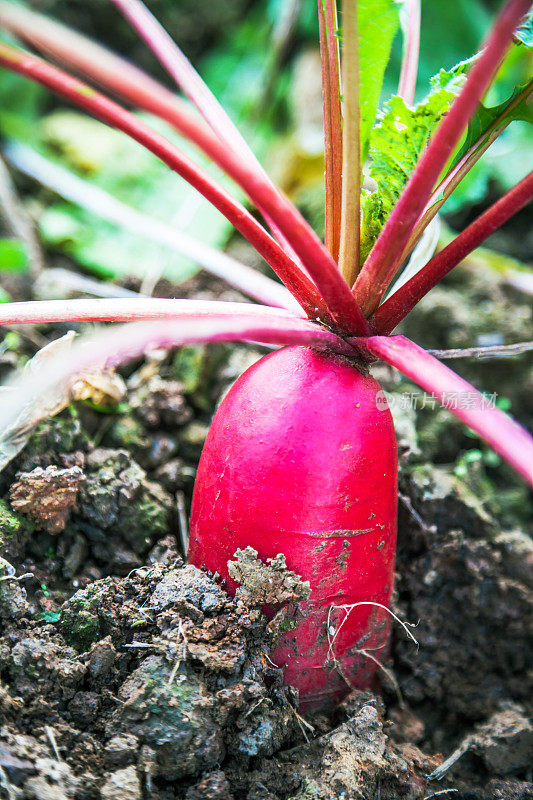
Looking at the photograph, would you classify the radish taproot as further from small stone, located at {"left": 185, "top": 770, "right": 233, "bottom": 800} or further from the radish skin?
small stone, located at {"left": 185, "top": 770, "right": 233, "bottom": 800}

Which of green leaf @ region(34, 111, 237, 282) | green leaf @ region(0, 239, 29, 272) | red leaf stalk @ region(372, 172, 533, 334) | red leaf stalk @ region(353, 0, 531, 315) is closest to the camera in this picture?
red leaf stalk @ region(353, 0, 531, 315)

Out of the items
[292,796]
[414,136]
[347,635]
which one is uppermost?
[414,136]

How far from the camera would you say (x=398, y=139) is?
1016 mm

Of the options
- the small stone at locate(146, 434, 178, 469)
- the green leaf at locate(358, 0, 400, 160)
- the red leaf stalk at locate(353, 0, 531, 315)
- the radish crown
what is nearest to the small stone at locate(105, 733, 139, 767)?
the radish crown

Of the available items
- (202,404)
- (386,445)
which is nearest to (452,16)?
(202,404)

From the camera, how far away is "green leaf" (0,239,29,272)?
1725 mm

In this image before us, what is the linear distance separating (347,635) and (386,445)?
0.32 meters

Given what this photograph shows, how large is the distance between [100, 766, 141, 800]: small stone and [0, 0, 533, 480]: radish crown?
0.49 metres

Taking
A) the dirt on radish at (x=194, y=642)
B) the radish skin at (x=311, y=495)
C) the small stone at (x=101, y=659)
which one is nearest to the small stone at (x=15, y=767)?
the dirt on radish at (x=194, y=642)

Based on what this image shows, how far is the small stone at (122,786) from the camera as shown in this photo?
810mm

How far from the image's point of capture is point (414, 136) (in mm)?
999

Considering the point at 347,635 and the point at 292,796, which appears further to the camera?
the point at 347,635

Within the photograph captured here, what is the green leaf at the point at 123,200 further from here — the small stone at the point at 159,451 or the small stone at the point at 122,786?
the small stone at the point at 122,786

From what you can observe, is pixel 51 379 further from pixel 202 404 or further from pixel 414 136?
pixel 202 404
